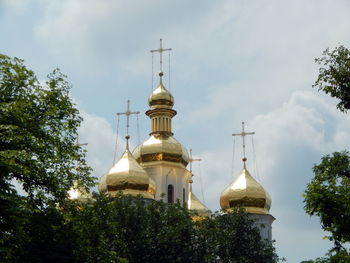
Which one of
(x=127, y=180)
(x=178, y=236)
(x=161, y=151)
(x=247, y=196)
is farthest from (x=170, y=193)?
(x=178, y=236)

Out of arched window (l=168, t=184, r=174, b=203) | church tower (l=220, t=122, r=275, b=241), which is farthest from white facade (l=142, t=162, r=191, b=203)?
church tower (l=220, t=122, r=275, b=241)

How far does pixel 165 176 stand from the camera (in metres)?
45.6

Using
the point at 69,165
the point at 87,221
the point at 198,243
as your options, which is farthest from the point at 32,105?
the point at 198,243

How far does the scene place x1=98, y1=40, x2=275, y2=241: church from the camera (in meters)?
41.2

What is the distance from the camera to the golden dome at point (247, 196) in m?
43.5

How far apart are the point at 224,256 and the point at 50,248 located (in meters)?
12.4

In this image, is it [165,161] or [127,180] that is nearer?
[127,180]

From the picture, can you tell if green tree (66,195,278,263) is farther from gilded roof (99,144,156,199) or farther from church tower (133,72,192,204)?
church tower (133,72,192,204)

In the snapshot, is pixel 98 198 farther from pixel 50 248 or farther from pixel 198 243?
pixel 50 248

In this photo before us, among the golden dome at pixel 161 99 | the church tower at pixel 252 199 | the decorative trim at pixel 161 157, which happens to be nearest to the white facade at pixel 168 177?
the decorative trim at pixel 161 157

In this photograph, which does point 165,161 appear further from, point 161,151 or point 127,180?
point 127,180

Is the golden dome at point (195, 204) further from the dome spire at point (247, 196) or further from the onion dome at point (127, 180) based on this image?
the onion dome at point (127, 180)

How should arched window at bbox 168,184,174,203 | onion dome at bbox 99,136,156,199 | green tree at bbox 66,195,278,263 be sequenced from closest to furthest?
1. green tree at bbox 66,195,278,263
2. onion dome at bbox 99,136,156,199
3. arched window at bbox 168,184,174,203

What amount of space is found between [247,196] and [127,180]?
24.5ft
